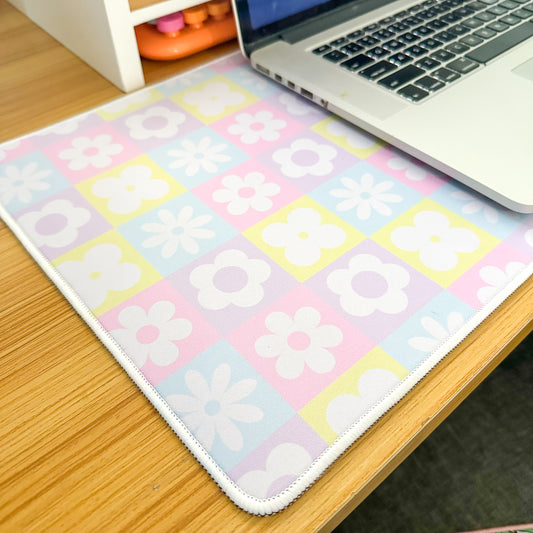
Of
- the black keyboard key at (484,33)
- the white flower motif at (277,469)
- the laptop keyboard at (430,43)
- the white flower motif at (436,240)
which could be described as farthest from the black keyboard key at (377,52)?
the white flower motif at (277,469)

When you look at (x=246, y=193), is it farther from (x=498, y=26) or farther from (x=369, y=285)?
(x=498, y=26)

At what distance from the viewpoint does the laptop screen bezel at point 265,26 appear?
1.84 ft

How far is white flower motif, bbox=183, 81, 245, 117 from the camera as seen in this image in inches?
22.1

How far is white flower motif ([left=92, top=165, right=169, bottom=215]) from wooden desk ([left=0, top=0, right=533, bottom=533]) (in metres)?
0.09

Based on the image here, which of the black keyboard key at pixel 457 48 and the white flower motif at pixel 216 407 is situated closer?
the white flower motif at pixel 216 407

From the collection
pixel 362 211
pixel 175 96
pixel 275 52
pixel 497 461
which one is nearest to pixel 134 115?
pixel 175 96

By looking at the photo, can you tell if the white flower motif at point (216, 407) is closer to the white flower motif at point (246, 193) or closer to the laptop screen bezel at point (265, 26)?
the white flower motif at point (246, 193)

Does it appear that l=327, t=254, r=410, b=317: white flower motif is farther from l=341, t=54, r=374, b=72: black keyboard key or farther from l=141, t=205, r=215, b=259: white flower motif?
l=341, t=54, r=374, b=72: black keyboard key

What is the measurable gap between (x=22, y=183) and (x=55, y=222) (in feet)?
0.23

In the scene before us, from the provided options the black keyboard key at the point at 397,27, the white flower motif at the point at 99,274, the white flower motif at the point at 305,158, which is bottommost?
the white flower motif at the point at 99,274

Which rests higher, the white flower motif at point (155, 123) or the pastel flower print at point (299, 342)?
the white flower motif at point (155, 123)

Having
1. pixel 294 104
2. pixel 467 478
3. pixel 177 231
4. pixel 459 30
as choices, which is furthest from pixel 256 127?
pixel 467 478

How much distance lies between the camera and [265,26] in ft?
1.91

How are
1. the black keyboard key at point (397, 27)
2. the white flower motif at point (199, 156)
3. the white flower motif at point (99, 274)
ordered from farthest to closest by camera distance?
the black keyboard key at point (397, 27) → the white flower motif at point (199, 156) → the white flower motif at point (99, 274)
